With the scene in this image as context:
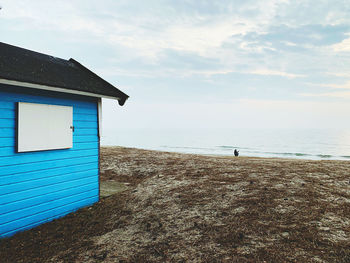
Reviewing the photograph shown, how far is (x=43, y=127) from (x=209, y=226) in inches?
195

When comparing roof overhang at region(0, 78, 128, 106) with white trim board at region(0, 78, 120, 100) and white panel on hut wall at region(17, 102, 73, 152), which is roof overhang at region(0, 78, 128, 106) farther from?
white panel on hut wall at region(17, 102, 73, 152)

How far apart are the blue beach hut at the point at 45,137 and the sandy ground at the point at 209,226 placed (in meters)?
0.58

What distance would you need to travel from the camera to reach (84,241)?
5438 mm

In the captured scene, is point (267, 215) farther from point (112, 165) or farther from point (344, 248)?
point (112, 165)

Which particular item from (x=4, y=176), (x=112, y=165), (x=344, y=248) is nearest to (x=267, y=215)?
(x=344, y=248)

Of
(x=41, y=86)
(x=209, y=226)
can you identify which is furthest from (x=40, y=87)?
(x=209, y=226)

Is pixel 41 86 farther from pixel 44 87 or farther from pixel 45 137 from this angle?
pixel 45 137

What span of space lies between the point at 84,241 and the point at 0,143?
2985mm

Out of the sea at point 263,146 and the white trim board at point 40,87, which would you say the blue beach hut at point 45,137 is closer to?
the white trim board at point 40,87

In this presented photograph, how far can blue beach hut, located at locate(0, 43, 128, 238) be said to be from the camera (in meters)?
5.70

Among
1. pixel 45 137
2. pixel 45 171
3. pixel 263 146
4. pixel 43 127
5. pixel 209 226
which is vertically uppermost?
pixel 43 127

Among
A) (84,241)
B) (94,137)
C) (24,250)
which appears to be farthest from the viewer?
(94,137)

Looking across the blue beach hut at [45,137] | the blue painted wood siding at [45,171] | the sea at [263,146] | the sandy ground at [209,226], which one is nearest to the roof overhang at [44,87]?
the blue beach hut at [45,137]

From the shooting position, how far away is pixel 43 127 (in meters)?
6.38
